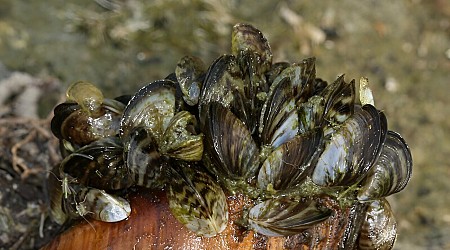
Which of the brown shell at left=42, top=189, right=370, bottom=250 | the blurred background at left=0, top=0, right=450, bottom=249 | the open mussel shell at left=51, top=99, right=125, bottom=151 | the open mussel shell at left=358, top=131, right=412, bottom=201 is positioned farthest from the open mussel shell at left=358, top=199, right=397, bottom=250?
the blurred background at left=0, top=0, right=450, bottom=249

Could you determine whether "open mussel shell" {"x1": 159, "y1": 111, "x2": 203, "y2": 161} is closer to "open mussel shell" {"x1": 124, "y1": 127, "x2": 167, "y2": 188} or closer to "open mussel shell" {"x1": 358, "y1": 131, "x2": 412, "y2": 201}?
"open mussel shell" {"x1": 124, "y1": 127, "x2": 167, "y2": 188}

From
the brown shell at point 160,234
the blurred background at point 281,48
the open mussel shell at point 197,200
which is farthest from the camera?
the blurred background at point 281,48

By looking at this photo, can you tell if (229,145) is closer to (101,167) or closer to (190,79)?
(190,79)

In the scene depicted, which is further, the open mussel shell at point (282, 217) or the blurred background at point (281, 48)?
the blurred background at point (281, 48)

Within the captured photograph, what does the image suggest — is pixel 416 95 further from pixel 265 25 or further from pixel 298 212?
pixel 298 212

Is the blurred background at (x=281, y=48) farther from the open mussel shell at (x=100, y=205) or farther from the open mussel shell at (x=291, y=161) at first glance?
the open mussel shell at (x=291, y=161)

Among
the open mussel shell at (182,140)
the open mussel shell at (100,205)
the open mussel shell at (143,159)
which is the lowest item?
the open mussel shell at (100,205)

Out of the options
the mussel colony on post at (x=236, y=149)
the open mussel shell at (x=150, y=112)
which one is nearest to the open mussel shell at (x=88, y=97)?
the mussel colony on post at (x=236, y=149)

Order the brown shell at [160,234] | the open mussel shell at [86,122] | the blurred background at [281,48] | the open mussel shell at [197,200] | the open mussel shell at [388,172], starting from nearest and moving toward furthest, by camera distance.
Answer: the open mussel shell at [197,200] < the brown shell at [160,234] < the open mussel shell at [388,172] < the open mussel shell at [86,122] < the blurred background at [281,48]
